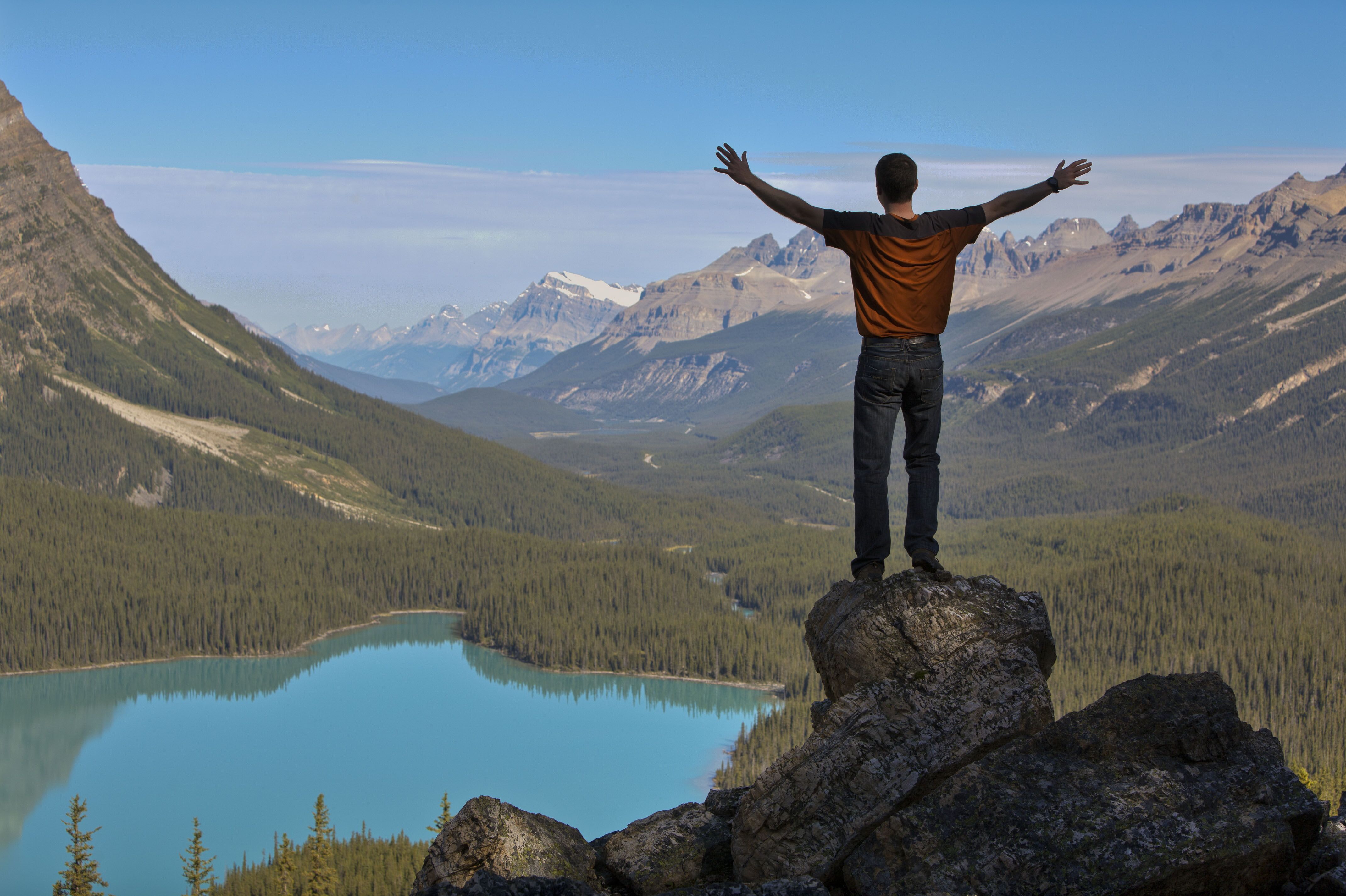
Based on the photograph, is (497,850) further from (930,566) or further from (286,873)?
(286,873)

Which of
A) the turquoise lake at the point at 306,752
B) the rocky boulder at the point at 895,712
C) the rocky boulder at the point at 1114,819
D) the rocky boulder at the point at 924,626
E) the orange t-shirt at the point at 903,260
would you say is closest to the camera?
the rocky boulder at the point at 1114,819

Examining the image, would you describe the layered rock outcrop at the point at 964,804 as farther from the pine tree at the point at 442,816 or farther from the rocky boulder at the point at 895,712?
the pine tree at the point at 442,816

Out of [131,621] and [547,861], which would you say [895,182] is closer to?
[547,861]

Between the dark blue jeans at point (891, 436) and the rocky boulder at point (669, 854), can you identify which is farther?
the dark blue jeans at point (891, 436)

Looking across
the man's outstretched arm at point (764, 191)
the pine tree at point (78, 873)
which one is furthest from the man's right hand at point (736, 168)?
the pine tree at point (78, 873)

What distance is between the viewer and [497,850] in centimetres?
1242

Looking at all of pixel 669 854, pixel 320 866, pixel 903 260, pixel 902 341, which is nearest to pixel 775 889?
pixel 669 854

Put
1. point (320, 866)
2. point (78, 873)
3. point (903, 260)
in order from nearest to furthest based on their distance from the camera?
point (903, 260) < point (78, 873) < point (320, 866)

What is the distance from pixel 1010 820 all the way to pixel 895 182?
7.47m

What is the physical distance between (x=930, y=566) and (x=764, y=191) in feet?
16.2

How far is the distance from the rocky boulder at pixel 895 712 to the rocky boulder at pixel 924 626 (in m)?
0.01

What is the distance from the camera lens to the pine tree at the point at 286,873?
58.1 m

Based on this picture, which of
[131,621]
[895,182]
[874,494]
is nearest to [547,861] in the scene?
[874,494]

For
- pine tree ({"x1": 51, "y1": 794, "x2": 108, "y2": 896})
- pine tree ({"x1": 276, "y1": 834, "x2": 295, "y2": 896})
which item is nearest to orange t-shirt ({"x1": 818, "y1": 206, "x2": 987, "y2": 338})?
pine tree ({"x1": 51, "y1": 794, "x2": 108, "y2": 896})
